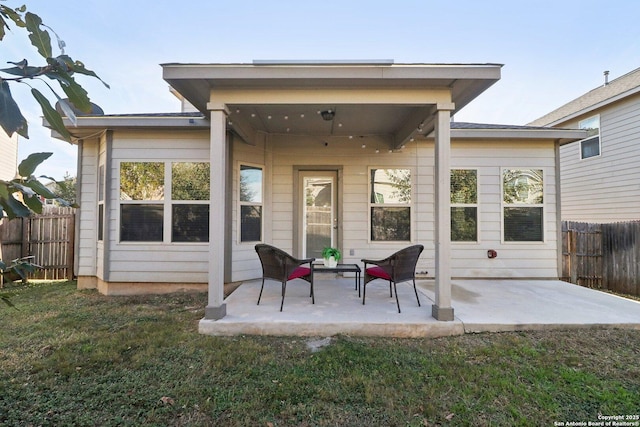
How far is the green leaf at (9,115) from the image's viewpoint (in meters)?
0.66

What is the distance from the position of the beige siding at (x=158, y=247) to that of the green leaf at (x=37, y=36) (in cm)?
468

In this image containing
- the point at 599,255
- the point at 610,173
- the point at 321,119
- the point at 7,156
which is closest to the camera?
the point at 321,119

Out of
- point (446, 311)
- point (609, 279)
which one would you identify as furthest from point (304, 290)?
point (609, 279)

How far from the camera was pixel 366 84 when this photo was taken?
342 cm

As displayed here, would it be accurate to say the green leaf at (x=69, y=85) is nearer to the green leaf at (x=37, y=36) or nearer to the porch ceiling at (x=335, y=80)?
the green leaf at (x=37, y=36)

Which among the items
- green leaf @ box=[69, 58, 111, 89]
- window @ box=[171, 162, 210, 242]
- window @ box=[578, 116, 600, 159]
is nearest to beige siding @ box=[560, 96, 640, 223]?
window @ box=[578, 116, 600, 159]

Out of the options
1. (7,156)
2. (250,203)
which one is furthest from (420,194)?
(7,156)

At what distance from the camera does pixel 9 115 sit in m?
0.67

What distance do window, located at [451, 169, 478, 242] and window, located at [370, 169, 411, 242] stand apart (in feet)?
3.00

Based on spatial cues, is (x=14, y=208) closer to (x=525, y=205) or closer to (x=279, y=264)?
(x=279, y=264)

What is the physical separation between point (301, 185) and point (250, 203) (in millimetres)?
1053

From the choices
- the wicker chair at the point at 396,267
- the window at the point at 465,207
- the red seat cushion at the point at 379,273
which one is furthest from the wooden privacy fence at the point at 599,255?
the red seat cushion at the point at 379,273

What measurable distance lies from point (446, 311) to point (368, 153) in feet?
10.9

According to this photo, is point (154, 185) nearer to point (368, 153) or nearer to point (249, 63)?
point (249, 63)
